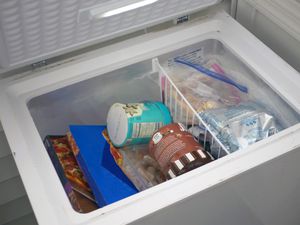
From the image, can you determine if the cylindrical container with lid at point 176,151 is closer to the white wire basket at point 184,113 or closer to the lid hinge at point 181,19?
the white wire basket at point 184,113

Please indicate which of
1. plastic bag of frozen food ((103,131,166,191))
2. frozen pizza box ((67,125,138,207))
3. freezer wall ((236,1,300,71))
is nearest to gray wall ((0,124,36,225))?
frozen pizza box ((67,125,138,207))

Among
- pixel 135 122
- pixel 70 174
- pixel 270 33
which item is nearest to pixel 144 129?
pixel 135 122

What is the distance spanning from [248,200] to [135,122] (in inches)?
16.1

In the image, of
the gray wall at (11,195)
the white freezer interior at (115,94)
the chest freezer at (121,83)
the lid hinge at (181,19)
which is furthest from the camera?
the gray wall at (11,195)

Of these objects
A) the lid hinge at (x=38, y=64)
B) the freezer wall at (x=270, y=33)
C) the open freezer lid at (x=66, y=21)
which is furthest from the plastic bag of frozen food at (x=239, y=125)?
the lid hinge at (x=38, y=64)

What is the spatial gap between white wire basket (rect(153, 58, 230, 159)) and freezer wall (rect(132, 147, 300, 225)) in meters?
0.14

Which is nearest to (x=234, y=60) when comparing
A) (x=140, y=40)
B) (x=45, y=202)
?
(x=140, y=40)

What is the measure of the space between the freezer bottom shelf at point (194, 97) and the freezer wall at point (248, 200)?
132mm

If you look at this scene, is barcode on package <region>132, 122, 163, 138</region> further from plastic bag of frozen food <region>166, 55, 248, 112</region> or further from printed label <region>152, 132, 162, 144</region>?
plastic bag of frozen food <region>166, 55, 248, 112</region>

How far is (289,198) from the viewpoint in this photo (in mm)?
1304

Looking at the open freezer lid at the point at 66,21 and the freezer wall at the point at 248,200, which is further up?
the open freezer lid at the point at 66,21

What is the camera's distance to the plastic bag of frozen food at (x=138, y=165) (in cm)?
125

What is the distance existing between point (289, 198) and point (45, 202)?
0.76m

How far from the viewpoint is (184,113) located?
1390 mm
